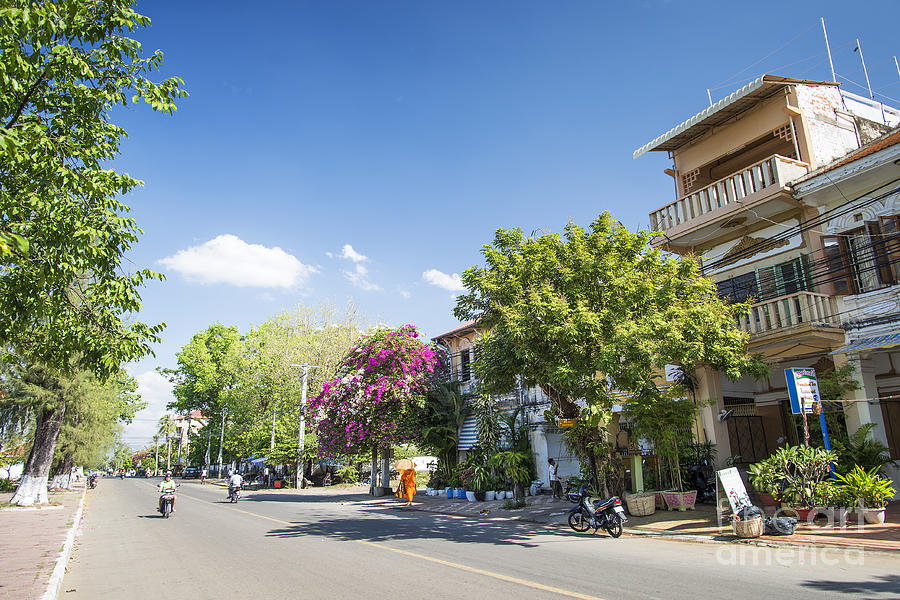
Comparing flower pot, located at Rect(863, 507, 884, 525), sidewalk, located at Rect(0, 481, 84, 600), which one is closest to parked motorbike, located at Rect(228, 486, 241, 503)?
sidewalk, located at Rect(0, 481, 84, 600)

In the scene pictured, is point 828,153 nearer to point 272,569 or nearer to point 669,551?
point 669,551

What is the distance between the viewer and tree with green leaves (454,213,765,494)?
473 inches

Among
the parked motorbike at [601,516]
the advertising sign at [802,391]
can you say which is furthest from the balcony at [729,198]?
the parked motorbike at [601,516]

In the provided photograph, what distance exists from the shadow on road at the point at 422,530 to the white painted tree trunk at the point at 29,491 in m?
15.8

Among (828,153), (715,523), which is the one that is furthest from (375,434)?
(828,153)

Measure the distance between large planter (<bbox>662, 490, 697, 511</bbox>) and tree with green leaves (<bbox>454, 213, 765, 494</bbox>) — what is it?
2126mm

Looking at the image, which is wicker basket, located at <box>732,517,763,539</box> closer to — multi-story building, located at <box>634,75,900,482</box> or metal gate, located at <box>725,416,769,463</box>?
multi-story building, located at <box>634,75,900,482</box>

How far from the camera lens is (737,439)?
18281 millimetres

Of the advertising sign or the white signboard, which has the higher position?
the advertising sign

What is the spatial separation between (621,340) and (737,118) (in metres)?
9.68

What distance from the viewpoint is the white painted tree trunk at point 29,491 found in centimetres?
2381

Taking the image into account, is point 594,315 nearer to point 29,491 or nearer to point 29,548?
point 29,548

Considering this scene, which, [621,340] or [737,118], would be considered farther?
[737,118]

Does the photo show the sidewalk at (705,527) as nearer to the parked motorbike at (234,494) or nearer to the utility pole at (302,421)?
the parked motorbike at (234,494)
